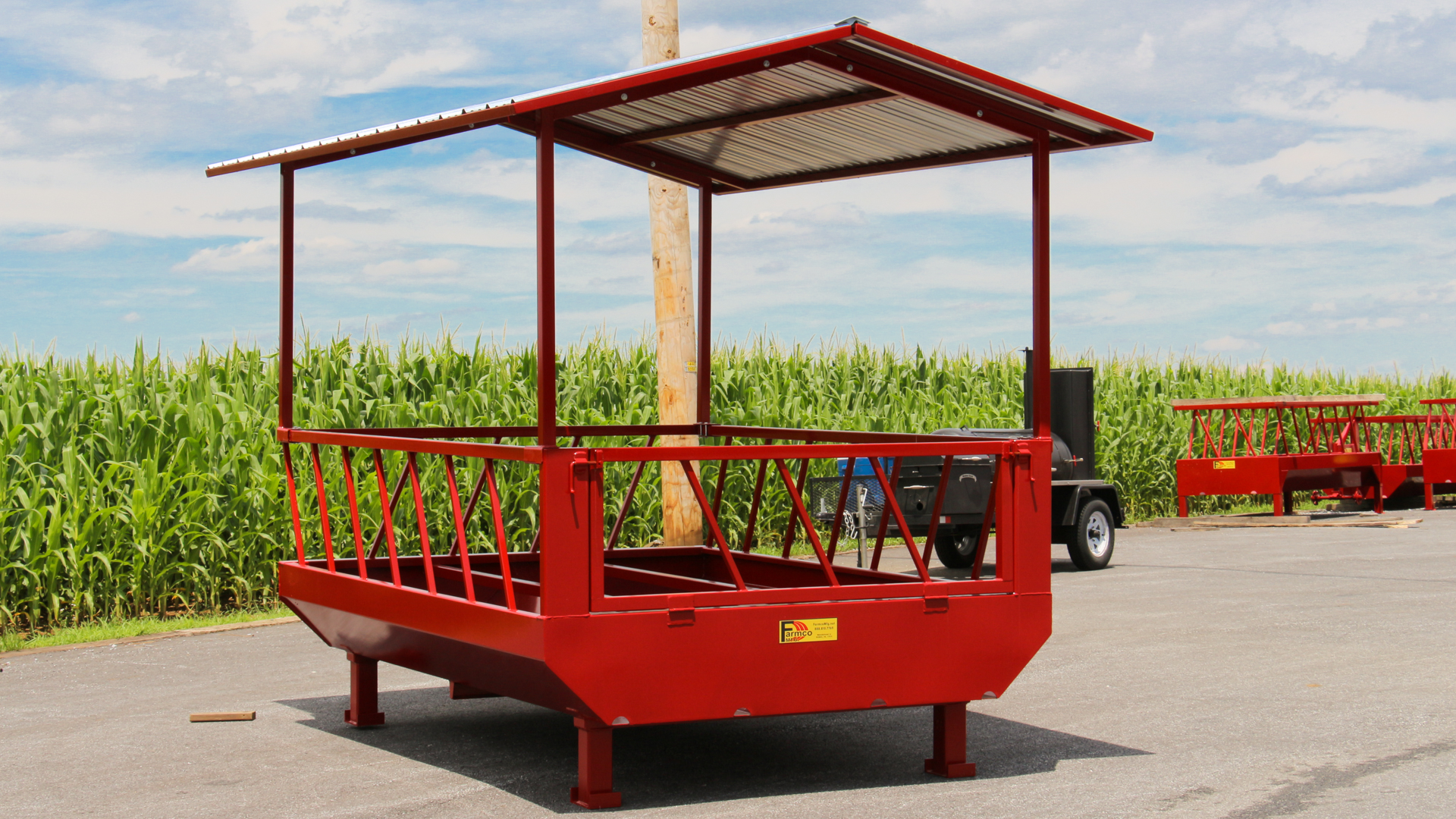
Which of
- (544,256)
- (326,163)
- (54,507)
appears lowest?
(54,507)

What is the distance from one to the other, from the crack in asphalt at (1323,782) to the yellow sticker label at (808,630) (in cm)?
169

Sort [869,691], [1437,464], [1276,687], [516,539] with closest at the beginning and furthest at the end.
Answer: [869,691] < [1276,687] < [516,539] < [1437,464]

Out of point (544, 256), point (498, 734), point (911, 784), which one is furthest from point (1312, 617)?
point (544, 256)

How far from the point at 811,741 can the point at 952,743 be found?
98cm

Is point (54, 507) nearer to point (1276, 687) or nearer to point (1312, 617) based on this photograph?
point (1276, 687)

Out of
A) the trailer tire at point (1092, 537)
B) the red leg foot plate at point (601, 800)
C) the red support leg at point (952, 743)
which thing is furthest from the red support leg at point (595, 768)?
the trailer tire at point (1092, 537)

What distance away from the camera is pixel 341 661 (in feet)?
30.4

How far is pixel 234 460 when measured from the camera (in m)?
12.0

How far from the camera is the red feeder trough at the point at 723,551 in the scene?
545 cm

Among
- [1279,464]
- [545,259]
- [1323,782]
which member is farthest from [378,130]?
[1279,464]

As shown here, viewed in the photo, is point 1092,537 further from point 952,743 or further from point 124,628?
point 124,628

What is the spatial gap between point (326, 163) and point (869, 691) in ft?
12.7

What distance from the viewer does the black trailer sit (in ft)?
40.3

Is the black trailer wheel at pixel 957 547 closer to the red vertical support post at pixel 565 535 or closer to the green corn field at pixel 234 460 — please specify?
the green corn field at pixel 234 460
